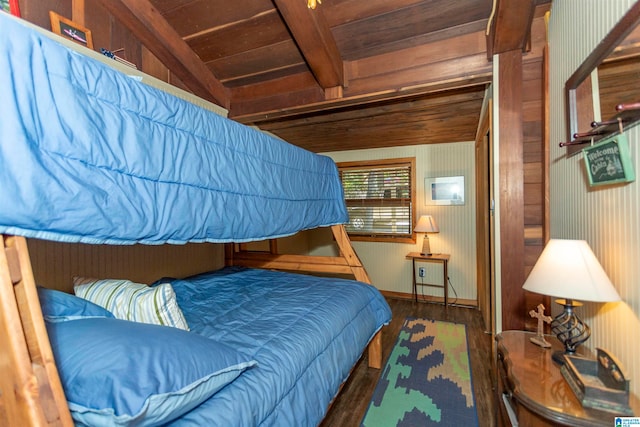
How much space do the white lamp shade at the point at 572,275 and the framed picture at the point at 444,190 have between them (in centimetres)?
278

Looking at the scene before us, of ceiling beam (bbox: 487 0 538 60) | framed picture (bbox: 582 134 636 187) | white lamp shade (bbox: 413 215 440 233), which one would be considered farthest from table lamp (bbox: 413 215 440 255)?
framed picture (bbox: 582 134 636 187)

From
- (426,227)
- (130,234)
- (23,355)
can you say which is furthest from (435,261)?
(23,355)

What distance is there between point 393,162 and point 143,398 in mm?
3964

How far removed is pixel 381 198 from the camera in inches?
171

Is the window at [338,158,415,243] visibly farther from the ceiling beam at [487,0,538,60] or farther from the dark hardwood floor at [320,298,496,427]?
the ceiling beam at [487,0,538,60]

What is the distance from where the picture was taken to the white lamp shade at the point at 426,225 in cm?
370

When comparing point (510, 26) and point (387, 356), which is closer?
point (510, 26)

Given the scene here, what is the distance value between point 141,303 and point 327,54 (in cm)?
208

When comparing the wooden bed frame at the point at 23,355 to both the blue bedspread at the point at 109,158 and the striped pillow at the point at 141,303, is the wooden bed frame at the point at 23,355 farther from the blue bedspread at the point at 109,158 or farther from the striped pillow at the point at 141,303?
the striped pillow at the point at 141,303

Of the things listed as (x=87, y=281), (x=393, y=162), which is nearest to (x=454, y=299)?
(x=393, y=162)

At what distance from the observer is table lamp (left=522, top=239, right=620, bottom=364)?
1010 mm

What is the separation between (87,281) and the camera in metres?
1.40

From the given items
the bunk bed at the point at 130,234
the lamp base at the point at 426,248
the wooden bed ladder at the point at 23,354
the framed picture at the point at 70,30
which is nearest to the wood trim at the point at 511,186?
the bunk bed at the point at 130,234

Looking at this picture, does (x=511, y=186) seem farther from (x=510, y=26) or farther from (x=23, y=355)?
(x=23, y=355)
